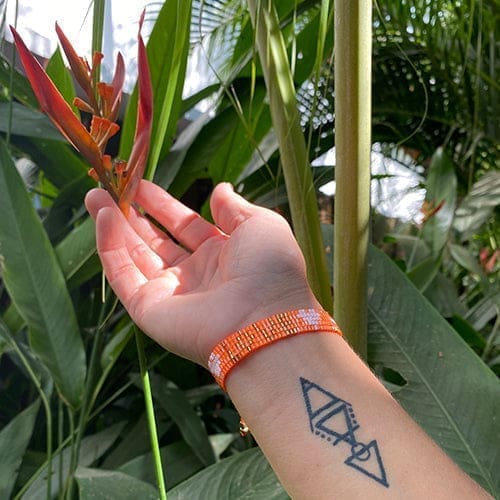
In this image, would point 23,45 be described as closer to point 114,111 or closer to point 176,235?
point 114,111

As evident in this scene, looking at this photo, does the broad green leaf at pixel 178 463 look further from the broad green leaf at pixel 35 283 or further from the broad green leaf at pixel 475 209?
the broad green leaf at pixel 475 209

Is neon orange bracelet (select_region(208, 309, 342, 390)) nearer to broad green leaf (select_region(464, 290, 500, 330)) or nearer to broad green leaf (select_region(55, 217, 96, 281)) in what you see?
broad green leaf (select_region(55, 217, 96, 281))

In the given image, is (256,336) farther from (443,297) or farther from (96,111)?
(443,297)

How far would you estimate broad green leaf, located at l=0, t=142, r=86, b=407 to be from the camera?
52cm

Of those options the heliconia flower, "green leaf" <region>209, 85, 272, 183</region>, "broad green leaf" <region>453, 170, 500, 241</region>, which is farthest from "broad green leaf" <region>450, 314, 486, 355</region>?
the heliconia flower

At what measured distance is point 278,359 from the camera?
0.34 meters

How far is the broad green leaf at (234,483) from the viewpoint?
480mm

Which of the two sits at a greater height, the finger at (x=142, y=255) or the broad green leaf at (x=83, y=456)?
the finger at (x=142, y=255)

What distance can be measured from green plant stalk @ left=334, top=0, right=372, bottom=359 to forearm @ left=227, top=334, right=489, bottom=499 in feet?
0.35

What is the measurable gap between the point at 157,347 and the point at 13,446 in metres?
0.18

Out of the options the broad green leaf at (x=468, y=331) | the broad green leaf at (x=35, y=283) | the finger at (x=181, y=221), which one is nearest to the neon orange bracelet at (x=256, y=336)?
the finger at (x=181, y=221)

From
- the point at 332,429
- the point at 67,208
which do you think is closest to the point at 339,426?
the point at 332,429

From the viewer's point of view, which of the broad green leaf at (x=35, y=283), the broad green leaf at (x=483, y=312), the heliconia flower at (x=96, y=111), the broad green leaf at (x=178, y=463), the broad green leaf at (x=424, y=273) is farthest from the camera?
the broad green leaf at (x=483, y=312)

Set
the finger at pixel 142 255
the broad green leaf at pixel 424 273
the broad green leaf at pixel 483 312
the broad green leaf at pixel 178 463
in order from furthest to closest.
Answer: the broad green leaf at pixel 483 312, the broad green leaf at pixel 424 273, the broad green leaf at pixel 178 463, the finger at pixel 142 255
